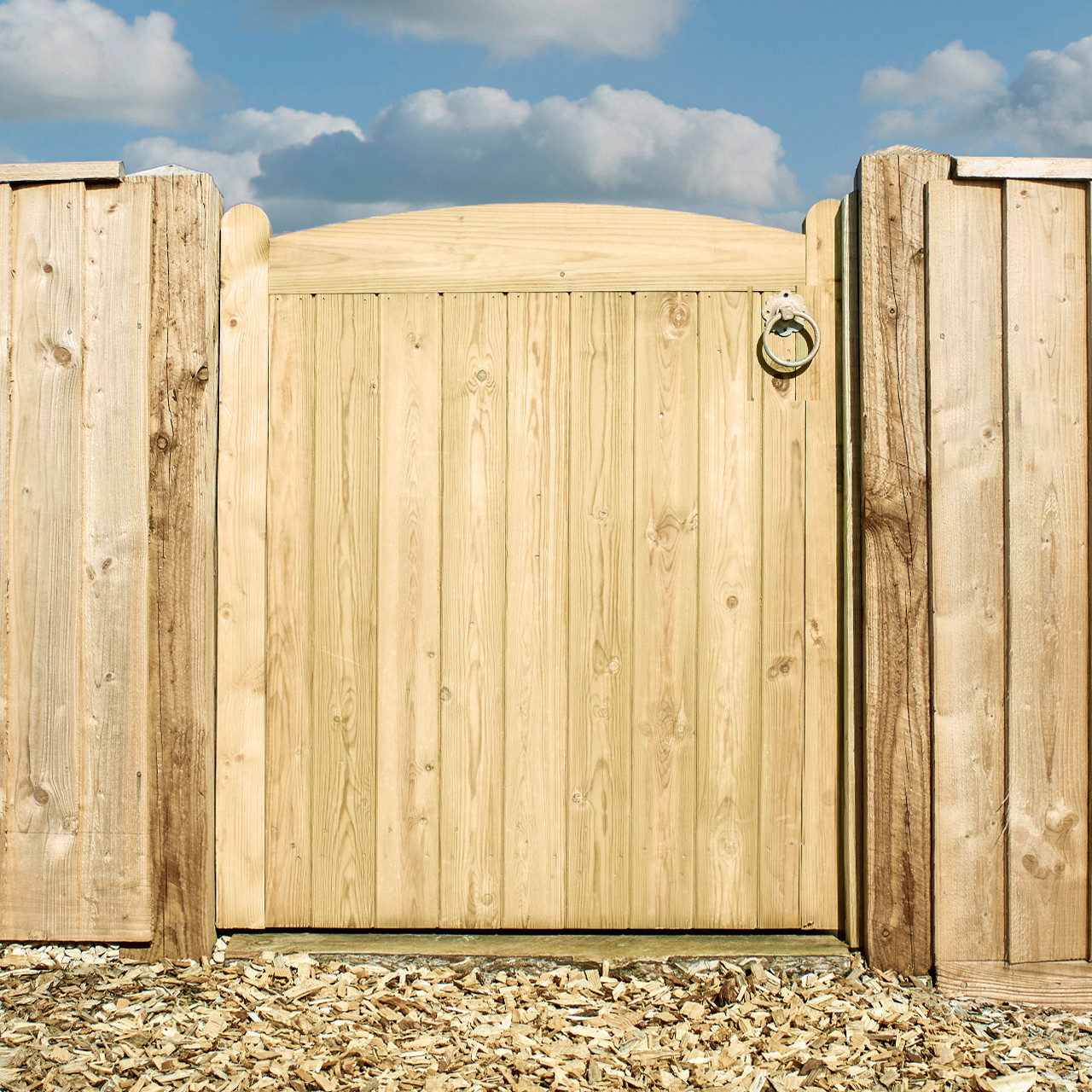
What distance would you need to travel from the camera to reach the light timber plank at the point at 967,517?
224cm

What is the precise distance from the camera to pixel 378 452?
2.32 meters

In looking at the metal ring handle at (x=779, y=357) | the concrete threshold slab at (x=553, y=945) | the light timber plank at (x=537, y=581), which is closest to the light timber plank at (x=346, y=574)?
the concrete threshold slab at (x=553, y=945)

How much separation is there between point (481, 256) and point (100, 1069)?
2.12 meters

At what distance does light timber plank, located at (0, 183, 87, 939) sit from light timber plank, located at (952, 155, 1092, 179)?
2.29 m

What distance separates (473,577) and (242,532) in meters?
0.62

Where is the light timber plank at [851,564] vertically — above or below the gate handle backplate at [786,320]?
below

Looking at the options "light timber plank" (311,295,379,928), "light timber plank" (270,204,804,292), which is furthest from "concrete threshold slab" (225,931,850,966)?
"light timber plank" (270,204,804,292)

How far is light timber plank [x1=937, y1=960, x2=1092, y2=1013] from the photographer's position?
Result: 2.26 meters

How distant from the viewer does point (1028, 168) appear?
7.32 ft

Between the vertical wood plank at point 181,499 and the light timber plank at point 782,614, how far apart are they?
1.45 m

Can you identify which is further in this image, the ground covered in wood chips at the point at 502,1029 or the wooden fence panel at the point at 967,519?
the wooden fence panel at the point at 967,519

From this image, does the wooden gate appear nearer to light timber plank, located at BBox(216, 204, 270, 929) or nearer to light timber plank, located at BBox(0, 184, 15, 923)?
light timber plank, located at BBox(216, 204, 270, 929)

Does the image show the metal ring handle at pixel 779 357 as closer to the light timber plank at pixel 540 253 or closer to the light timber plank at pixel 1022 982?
the light timber plank at pixel 540 253

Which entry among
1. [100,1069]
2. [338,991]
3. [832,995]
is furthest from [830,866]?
[100,1069]
